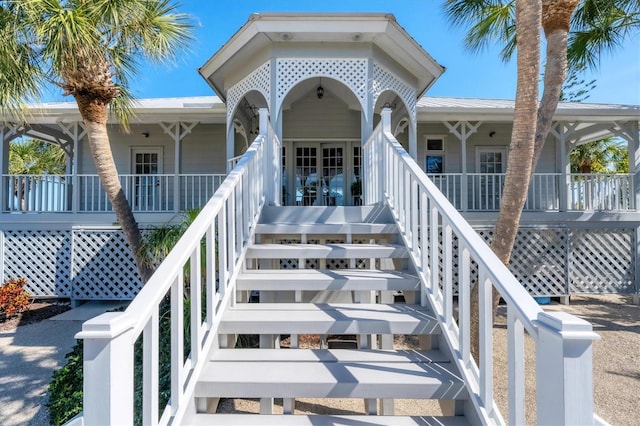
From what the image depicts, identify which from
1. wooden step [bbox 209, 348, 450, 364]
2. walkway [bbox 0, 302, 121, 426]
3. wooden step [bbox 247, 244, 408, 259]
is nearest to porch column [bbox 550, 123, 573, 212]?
wooden step [bbox 247, 244, 408, 259]

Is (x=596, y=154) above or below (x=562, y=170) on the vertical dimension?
above

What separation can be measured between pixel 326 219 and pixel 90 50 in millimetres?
3873

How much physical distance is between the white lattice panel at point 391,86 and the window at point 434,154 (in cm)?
308

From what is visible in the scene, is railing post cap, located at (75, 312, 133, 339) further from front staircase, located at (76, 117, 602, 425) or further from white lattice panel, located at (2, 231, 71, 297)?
white lattice panel, located at (2, 231, 71, 297)

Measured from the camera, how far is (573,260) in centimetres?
768

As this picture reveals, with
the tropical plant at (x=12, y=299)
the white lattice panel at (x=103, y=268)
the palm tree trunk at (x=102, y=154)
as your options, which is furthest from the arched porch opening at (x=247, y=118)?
the tropical plant at (x=12, y=299)

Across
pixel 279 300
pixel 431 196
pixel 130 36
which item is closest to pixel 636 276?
pixel 431 196


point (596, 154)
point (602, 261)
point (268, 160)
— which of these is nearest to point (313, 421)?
point (268, 160)

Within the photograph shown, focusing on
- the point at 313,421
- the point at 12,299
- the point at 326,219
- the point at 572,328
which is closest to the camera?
the point at 572,328

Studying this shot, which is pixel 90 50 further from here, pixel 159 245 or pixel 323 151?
pixel 323 151

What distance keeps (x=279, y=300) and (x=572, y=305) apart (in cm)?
731

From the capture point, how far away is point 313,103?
965 centimetres

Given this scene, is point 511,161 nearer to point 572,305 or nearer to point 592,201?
point 572,305

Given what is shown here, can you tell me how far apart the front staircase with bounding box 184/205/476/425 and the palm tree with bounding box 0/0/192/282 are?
3.04m
